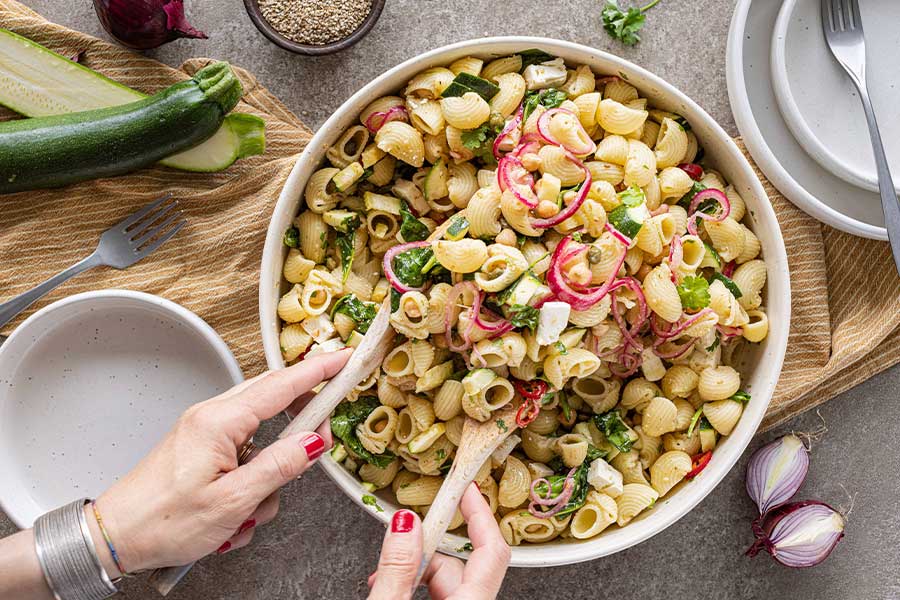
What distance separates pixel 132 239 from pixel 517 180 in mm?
888

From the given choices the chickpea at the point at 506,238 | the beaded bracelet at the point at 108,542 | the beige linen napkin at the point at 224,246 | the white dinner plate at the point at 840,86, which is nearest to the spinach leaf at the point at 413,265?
the chickpea at the point at 506,238

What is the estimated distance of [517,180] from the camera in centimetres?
145

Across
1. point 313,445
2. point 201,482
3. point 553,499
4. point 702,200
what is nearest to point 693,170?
point 702,200

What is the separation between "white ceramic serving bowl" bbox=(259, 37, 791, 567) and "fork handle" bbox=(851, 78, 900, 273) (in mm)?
332

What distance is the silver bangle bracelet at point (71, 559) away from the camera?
140 cm

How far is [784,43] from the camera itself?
6.00 feet

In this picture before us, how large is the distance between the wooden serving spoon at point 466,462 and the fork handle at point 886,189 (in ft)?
3.01

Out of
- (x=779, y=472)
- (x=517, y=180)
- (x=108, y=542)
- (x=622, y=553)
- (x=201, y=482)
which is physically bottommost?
(x=622, y=553)

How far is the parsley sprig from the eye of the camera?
1852 mm

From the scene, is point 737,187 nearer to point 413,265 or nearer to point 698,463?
point 698,463

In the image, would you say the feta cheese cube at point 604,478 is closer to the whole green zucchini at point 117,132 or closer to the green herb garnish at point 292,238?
the green herb garnish at point 292,238

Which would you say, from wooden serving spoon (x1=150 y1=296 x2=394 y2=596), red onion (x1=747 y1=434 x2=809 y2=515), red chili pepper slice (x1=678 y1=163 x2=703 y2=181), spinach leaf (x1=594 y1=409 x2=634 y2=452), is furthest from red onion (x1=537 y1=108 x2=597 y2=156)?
red onion (x1=747 y1=434 x2=809 y2=515)

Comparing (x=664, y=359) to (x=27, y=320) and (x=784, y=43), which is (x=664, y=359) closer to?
(x=784, y=43)

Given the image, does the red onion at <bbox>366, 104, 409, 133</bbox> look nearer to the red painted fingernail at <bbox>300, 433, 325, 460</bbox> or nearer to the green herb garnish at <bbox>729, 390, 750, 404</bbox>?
the red painted fingernail at <bbox>300, 433, 325, 460</bbox>
